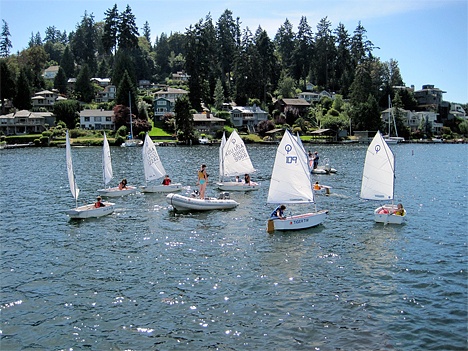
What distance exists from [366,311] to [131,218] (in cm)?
2295

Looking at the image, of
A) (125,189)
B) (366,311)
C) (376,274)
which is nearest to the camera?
(366,311)

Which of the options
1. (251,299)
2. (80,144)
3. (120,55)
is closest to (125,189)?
(251,299)

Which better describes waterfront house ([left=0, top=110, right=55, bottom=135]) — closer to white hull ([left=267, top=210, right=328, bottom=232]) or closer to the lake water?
the lake water

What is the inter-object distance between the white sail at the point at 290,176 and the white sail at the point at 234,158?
17.4 meters

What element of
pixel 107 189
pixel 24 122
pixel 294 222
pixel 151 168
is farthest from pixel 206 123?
pixel 294 222

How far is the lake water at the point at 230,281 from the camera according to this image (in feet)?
61.1

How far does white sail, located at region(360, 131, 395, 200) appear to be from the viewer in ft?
126

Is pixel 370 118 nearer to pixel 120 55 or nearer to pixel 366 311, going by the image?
pixel 120 55

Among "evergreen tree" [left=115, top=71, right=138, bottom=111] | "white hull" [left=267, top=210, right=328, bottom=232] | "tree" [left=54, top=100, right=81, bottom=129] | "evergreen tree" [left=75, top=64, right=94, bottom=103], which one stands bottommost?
"white hull" [left=267, top=210, right=328, bottom=232]

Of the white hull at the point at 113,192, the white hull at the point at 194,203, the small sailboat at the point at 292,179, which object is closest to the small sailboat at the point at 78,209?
the white hull at the point at 194,203

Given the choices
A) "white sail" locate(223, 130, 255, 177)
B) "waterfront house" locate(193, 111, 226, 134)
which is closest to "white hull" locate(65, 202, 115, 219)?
"white sail" locate(223, 130, 255, 177)

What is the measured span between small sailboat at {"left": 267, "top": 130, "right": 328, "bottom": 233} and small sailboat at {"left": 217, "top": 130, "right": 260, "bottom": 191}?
16.5 m

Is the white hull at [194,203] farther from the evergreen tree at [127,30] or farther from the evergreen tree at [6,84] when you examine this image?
the evergreen tree at [127,30]

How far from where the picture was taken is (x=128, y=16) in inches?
7525
